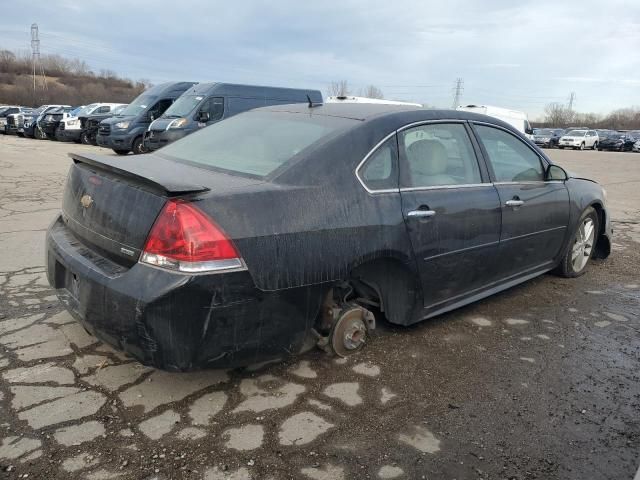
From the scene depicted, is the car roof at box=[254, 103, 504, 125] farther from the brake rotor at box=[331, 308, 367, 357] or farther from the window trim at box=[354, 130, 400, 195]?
the brake rotor at box=[331, 308, 367, 357]

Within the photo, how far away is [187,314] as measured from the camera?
2379 mm

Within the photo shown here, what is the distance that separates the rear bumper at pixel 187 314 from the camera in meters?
2.37

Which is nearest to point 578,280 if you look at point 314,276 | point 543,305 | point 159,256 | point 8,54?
point 543,305

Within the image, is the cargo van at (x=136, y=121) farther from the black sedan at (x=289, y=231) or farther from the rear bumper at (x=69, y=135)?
the black sedan at (x=289, y=231)

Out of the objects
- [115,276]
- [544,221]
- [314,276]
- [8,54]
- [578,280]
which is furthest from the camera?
[8,54]

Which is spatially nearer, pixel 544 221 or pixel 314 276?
pixel 314 276

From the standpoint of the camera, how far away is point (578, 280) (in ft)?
16.6

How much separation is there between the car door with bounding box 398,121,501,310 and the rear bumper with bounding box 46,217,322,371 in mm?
882

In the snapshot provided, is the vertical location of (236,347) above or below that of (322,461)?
above

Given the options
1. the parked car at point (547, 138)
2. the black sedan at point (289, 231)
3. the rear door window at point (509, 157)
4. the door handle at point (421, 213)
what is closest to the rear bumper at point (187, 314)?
the black sedan at point (289, 231)

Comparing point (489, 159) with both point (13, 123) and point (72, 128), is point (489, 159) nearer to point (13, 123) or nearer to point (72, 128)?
point (72, 128)

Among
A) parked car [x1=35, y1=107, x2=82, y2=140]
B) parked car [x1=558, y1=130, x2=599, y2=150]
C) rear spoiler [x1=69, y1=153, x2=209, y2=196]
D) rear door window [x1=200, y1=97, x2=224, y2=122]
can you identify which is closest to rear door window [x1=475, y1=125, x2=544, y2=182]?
rear spoiler [x1=69, y1=153, x2=209, y2=196]

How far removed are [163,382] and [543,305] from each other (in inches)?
122

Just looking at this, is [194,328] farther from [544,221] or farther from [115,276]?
[544,221]
